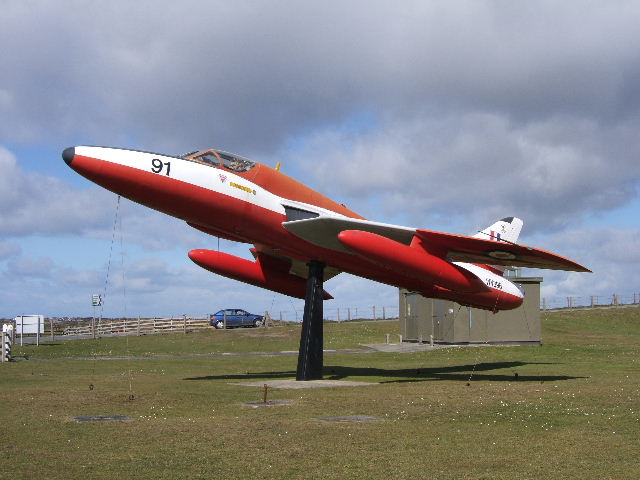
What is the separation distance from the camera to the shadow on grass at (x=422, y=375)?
69.9 ft

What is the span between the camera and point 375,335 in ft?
163

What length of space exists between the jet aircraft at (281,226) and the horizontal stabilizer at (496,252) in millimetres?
29

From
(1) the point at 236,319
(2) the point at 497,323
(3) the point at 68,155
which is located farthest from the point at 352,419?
(1) the point at 236,319

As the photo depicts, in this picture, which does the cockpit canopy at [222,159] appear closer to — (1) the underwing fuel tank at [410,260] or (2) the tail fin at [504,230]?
(1) the underwing fuel tank at [410,260]

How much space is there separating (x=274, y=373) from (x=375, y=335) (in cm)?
2610

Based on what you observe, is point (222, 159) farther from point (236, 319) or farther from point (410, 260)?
point (236, 319)

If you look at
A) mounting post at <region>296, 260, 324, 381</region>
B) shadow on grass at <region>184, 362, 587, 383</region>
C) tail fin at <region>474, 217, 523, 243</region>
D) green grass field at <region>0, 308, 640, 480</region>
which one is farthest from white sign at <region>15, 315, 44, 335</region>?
tail fin at <region>474, 217, 523, 243</region>

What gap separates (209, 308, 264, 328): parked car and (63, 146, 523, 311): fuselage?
3715 centimetres

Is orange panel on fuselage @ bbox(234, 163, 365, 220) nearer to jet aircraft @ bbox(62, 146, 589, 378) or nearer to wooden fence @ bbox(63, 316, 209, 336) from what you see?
jet aircraft @ bbox(62, 146, 589, 378)

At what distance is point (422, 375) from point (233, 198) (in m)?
9.14

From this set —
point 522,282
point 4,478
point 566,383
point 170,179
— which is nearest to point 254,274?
point 170,179

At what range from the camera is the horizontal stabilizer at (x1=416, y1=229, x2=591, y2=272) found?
19.6 metres

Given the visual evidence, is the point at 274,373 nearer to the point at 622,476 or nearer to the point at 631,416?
the point at 631,416

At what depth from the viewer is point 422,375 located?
23.2 m
